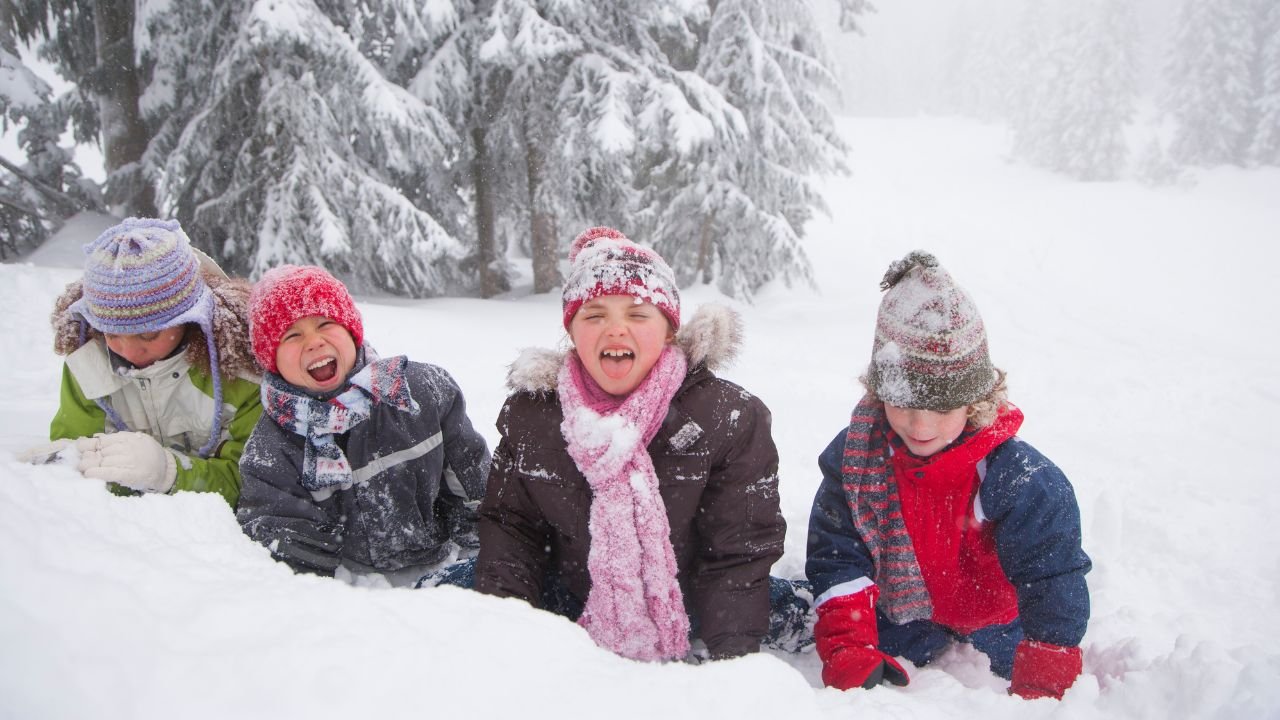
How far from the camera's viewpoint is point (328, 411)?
2555 mm

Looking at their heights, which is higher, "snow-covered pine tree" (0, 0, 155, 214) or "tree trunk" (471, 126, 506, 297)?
"snow-covered pine tree" (0, 0, 155, 214)

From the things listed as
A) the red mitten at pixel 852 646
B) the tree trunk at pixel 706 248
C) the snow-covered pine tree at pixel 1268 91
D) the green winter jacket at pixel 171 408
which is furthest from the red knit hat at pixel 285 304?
the snow-covered pine tree at pixel 1268 91

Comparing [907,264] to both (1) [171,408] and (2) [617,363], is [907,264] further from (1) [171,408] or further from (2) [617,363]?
(1) [171,408]

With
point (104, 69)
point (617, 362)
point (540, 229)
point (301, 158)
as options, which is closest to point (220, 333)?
point (617, 362)

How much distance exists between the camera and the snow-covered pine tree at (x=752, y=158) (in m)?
11.0

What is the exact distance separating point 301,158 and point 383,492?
6.95 metres

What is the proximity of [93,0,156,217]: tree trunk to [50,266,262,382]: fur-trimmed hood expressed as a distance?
27.1ft

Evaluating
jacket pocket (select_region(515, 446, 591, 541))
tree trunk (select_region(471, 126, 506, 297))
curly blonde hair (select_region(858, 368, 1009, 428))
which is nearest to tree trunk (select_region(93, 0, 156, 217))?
tree trunk (select_region(471, 126, 506, 297))

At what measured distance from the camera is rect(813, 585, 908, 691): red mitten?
6.79ft

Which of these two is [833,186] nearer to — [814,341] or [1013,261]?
[1013,261]

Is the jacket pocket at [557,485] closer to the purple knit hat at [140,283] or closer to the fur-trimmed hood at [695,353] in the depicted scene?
the fur-trimmed hood at [695,353]

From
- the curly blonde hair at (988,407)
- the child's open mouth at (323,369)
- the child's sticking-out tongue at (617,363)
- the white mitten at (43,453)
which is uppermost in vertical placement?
the child's sticking-out tongue at (617,363)

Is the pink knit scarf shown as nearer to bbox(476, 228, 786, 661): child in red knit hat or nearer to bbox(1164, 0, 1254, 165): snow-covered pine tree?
bbox(476, 228, 786, 661): child in red knit hat

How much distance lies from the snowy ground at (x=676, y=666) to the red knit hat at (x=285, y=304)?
0.83m
